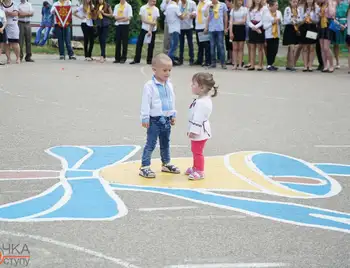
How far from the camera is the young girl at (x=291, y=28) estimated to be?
64.6 feet

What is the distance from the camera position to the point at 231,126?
36.3 feet

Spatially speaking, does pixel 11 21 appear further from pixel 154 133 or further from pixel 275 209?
pixel 275 209

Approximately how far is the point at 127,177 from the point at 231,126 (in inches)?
143

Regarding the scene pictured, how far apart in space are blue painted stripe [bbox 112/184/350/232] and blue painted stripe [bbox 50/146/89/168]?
5.24ft

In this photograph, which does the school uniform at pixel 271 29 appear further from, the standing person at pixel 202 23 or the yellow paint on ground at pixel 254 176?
the yellow paint on ground at pixel 254 176

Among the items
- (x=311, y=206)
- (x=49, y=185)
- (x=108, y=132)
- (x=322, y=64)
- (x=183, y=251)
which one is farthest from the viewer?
(x=322, y=64)

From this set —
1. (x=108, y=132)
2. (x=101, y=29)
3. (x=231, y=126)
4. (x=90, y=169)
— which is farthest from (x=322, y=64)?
(x=90, y=169)

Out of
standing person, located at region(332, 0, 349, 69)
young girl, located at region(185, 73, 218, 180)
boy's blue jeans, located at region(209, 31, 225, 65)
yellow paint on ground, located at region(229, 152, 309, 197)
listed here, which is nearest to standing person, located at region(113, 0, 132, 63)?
boy's blue jeans, located at region(209, 31, 225, 65)

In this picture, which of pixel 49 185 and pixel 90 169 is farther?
pixel 90 169

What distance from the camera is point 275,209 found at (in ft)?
21.8

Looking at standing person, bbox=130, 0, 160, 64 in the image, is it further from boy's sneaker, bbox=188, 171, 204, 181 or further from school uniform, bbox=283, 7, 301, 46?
boy's sneaker, bbox=188, 171, 204, 181

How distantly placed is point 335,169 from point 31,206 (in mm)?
3689

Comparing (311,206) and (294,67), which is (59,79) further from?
(311,206)

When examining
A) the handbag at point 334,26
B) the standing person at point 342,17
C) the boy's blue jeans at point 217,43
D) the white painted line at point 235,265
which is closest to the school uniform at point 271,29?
the boy's blue jeans at point 217,43
